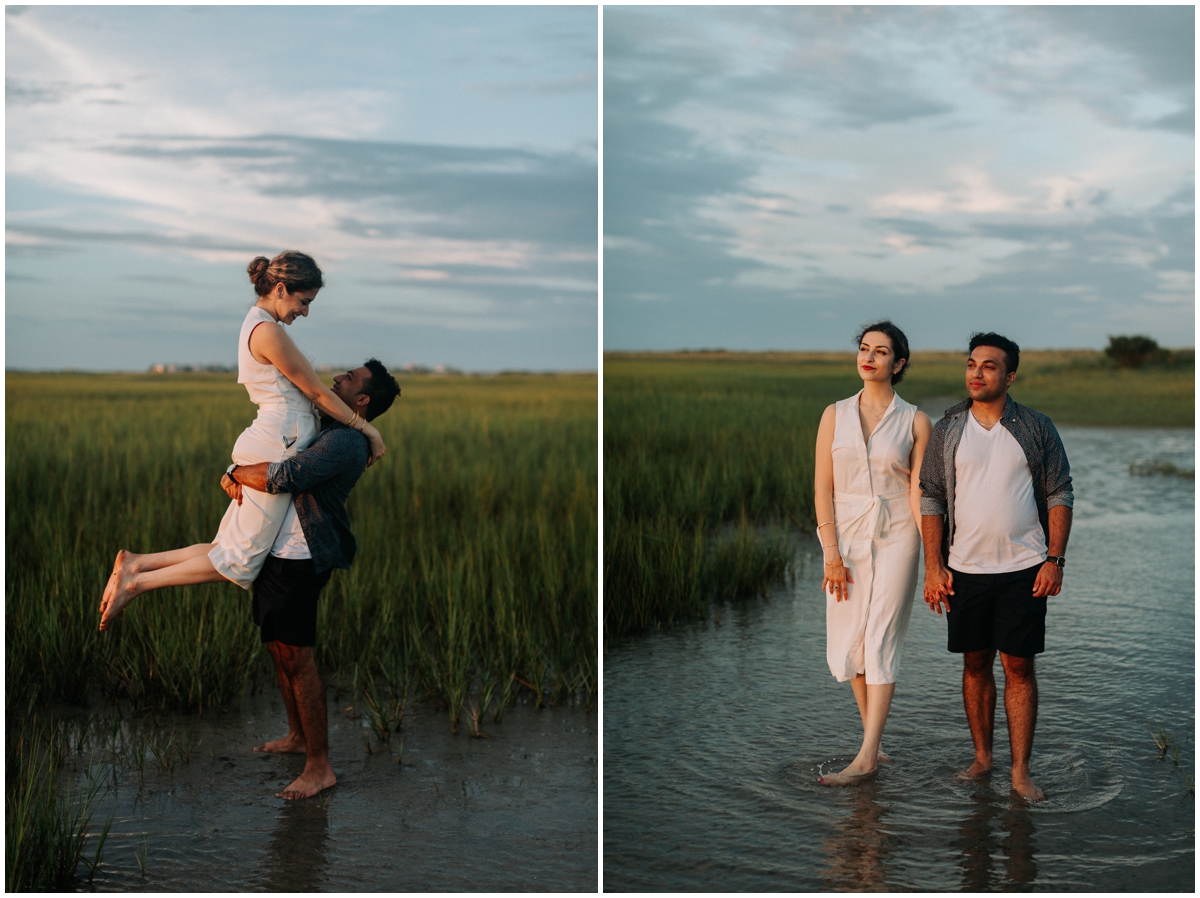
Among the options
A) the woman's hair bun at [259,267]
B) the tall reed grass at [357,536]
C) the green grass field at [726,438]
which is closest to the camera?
the woman's hair bun at [259,267]

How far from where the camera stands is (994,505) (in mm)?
2645

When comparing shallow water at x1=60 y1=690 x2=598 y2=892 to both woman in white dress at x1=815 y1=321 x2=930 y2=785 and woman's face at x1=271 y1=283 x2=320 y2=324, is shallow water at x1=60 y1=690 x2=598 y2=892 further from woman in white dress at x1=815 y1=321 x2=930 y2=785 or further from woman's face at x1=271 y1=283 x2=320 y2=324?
woman's face at x1=271 y1=283 x2=320 y2=324

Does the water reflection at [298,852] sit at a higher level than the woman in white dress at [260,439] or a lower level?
lower

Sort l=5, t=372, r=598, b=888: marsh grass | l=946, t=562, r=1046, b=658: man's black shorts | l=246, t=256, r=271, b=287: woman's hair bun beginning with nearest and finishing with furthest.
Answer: l=946, t=562, r=1046, b=658: man's black shorts, l=246, t=256, r=271, b=287: woman's hair bun, l=5, t=372, r=598, b=888: marsh grass

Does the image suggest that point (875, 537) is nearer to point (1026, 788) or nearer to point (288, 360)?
point (1026, 788)

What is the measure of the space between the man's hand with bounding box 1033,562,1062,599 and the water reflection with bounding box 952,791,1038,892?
0.59 metres

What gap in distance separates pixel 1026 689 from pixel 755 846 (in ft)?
2.83

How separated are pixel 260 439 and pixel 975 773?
227 cm

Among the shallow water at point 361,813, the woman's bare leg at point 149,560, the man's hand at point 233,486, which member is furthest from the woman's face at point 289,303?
the shallow water at point 361,813

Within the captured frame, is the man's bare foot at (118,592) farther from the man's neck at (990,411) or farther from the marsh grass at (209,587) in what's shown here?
the man's neck at (990,411)

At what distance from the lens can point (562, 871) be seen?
2.65 m

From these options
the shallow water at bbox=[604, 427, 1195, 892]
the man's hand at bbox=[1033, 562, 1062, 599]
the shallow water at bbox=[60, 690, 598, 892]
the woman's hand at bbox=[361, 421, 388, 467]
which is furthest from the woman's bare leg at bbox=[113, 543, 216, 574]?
the man's hand at bbox=[1033, 562, 1062, 599]

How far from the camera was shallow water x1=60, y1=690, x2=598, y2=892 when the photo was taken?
8.30ft

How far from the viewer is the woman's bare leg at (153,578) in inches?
112
